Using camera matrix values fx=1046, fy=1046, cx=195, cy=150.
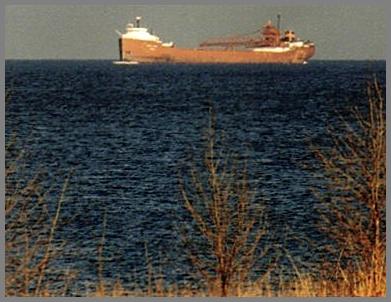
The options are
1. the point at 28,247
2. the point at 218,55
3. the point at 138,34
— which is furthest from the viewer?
the point at 218,55

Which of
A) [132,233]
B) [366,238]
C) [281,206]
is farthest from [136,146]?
[366,238]

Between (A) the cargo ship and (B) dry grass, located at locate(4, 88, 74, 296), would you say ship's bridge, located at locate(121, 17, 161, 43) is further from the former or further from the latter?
(B) dry grass, located at locate(4, 88, 74, 296)

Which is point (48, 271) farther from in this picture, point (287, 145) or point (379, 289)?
point (287, 145)

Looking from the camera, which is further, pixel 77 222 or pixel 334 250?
pixel 77 222

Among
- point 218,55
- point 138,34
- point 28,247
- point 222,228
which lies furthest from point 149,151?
point 218,55

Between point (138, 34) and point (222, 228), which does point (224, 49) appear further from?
point (222, 228)

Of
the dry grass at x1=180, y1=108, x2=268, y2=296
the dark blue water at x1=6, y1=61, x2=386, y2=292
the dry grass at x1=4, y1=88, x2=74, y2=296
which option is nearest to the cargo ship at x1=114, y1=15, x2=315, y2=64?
the dark blue water at x1=6, y1=61, x2=386, y2=292
